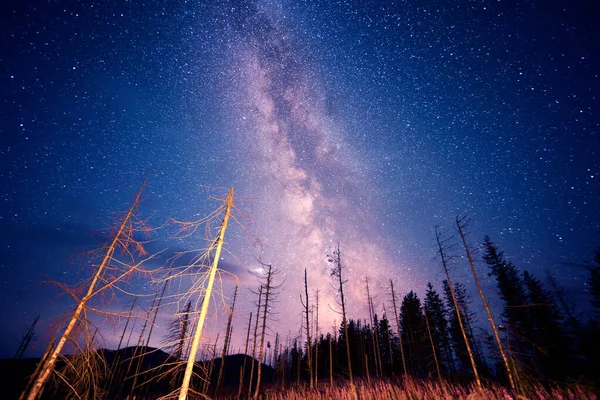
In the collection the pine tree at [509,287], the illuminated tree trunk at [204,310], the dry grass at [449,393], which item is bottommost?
the dry grass at [449,393]

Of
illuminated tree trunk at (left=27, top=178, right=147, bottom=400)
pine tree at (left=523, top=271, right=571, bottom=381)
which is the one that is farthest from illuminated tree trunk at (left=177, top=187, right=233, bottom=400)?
pine tree at (left=523, top=271, right=571, bottom=381)

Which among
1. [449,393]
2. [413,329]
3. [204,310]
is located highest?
[413,329]

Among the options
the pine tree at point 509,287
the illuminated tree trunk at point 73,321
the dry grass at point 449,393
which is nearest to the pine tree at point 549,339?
the pine tree at point 509,287

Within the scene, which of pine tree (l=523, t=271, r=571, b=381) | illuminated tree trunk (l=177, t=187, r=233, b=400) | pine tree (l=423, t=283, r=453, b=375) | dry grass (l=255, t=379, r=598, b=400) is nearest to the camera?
illuminated tree trunk (l=177, t=187, r=233, b=400)

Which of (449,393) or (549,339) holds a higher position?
(549,339)

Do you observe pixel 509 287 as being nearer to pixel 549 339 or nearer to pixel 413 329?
pixel 549 339

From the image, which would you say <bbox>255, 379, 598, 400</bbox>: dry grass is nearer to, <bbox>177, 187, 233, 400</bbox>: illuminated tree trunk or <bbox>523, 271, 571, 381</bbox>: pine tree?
<bbox>177, 187, 233, 400</bbox>: illuminated tree trunk

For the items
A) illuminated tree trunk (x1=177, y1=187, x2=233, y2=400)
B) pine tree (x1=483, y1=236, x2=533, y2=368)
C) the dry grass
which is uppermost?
pine tree (x1=483, y1=236, x2=533, y2=368)

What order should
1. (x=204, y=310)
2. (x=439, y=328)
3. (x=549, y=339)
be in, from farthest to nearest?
(x=439, y=328) < (x=549, y=339) < (x=204, y=310)

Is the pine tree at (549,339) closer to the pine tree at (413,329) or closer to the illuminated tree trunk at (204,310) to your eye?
the pine tree at (413,329)

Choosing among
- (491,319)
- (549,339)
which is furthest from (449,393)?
(549,339)

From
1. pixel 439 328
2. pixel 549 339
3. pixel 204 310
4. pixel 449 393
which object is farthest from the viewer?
pixel 439 328

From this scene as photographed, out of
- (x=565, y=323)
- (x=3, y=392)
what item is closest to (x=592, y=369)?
(x=565, y=323)

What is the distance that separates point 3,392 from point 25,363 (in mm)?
31976
